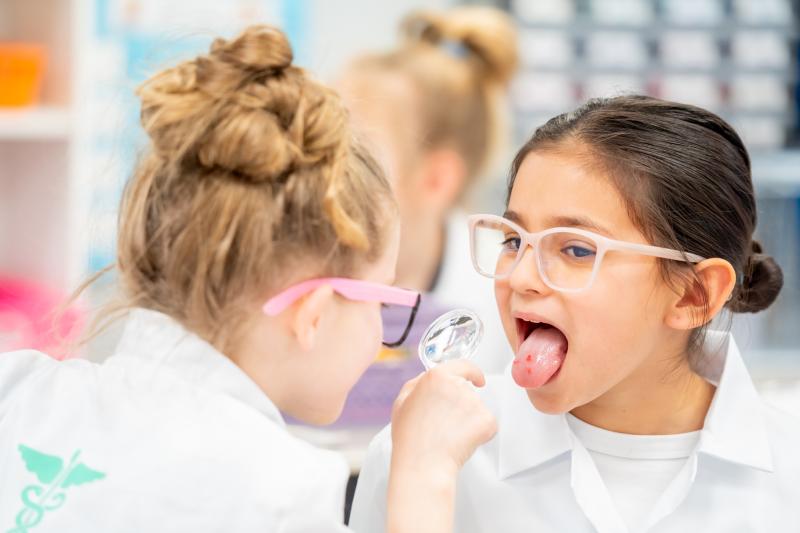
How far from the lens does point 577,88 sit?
3328 millimetres

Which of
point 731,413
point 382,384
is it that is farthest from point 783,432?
point 382,384

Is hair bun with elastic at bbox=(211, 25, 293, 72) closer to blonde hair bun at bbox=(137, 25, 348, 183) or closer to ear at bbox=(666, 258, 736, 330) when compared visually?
blonde hair bun at bbox=(137, 25, 348, 183)

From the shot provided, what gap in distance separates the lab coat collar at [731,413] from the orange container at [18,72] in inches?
67.4

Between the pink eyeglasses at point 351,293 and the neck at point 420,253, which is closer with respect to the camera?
the pink eyeglasses at point 351,293

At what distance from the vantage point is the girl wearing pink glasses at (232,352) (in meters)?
1.05

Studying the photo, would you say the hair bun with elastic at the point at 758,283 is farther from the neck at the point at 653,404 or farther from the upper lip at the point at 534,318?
the upper lip at the point at 534,318

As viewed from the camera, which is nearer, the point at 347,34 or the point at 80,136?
the point at 80,136

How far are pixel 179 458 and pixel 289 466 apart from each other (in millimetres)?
102

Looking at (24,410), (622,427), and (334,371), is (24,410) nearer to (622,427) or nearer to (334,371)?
(334,371)

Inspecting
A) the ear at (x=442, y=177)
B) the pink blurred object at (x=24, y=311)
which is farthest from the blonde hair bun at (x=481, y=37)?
the pink blurred object at (x=24, y=311)

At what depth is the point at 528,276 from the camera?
1213mm

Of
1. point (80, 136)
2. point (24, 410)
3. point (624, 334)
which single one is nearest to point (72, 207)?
point (80, 136)

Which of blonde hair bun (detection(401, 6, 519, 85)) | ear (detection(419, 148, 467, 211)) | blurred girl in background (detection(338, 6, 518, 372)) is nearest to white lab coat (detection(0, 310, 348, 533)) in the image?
blurred girl in background (detection(338, 6, 518, 372))

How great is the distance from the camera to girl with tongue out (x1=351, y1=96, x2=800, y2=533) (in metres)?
1.21
